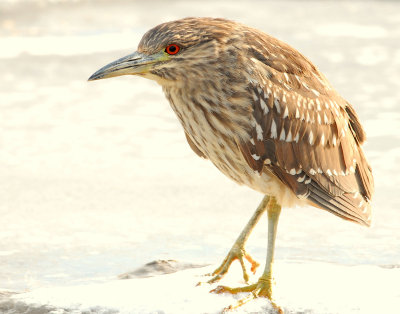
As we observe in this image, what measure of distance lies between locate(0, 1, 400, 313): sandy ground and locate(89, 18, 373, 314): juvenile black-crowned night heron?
1.94 feet

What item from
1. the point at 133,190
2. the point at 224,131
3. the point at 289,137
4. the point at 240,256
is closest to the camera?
the point at 224,131

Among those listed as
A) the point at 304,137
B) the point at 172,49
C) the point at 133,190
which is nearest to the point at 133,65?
the point at 172,49

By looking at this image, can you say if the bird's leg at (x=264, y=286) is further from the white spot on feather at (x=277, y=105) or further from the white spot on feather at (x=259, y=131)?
the white spot on feather at (x=277, y=105)

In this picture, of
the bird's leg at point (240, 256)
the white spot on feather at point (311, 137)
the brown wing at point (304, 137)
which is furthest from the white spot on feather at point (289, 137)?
the bird's leg at point (240, 256)

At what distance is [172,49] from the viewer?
6.18 m

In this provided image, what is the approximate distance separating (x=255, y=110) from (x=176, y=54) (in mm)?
615

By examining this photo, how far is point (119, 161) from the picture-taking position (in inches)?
359

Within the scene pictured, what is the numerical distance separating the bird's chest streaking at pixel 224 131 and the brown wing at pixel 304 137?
8cm

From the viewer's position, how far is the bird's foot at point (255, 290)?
6.20m

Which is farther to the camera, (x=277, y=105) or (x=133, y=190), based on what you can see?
(x=133, y=190)

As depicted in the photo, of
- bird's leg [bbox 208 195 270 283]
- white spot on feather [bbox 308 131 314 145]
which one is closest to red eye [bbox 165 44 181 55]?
white spot on feather [bbox 308 131 314 145]

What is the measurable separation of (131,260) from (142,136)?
2.45 meters

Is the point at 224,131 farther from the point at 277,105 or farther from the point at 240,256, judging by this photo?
the point at 240,256

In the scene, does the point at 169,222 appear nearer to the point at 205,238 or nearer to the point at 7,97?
the point at 205,238
